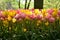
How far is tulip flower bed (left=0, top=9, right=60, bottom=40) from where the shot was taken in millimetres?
3598

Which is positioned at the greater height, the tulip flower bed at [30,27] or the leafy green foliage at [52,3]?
the tulip flower bed at [30,27]

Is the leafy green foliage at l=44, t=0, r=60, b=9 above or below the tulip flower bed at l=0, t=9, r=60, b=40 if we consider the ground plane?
below

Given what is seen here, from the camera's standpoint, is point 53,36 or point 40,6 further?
point 40,6

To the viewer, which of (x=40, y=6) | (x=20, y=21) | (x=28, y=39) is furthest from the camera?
(x=40, y=6)

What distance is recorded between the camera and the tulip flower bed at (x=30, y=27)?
11.8 feet

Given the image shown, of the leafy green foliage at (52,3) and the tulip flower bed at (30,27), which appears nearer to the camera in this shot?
the tulip flower bed at (30,27)

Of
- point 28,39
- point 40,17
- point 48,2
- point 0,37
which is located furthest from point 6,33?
point 48,2

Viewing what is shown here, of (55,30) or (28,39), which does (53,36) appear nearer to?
(55,30)

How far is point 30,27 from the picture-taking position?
3742mm

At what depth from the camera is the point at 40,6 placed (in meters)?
6.46

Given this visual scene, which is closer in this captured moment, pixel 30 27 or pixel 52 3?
pixel 30 27

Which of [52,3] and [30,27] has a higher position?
[30,27]

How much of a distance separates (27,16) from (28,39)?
53 cm

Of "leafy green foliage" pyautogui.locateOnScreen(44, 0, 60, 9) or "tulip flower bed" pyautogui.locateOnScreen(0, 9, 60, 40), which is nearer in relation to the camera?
"tulip flower bed" pyautogui.locateOnScreen(0, 9, 60, 40)
